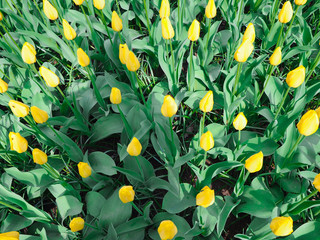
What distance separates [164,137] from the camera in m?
1.56

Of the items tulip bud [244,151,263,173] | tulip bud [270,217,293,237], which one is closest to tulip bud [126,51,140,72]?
tulip bud [244,151,263,173]

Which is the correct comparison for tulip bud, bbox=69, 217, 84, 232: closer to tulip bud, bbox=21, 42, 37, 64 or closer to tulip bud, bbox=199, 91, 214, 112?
tulip bud, bbox=199, 91, 214, 112

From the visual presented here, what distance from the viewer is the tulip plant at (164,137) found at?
1308 mm

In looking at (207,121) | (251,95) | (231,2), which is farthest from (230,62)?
(231,2)

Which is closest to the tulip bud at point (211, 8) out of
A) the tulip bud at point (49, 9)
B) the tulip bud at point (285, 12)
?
the tulip bud at point (285, 12)

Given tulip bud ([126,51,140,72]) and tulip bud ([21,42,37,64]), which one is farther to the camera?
tulip bud ([21,42,37,64])

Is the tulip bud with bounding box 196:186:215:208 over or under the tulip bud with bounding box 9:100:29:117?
under

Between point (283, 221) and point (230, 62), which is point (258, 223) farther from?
point (230, 62)

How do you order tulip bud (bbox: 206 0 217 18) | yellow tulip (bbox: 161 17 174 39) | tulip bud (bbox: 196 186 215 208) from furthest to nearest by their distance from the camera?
tulip bud (bbox: 206 0 217 18) → yellow tulip (bbox: 161 17 174 39) → tulip bud (bbox: 196 186 215 208)

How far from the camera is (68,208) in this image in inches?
56.7

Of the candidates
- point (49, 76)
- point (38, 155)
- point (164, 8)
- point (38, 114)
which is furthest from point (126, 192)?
point (164, 8)

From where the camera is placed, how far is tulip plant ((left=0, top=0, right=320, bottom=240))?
1.31m

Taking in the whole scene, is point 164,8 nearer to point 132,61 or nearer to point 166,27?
point 166,27

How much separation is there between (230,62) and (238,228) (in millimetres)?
992
